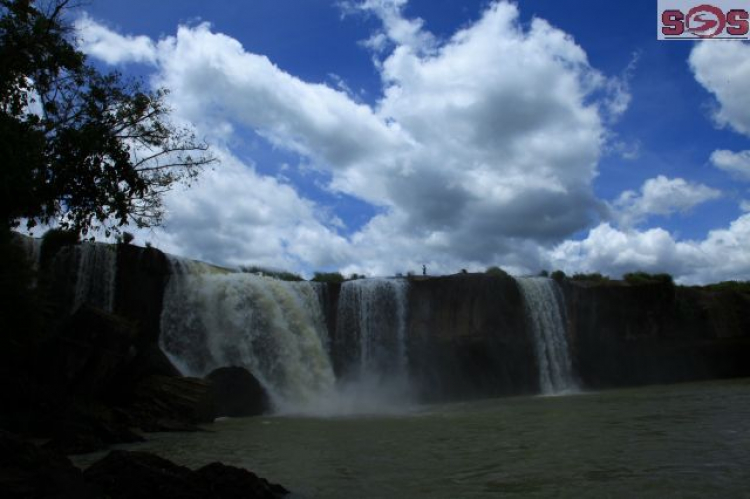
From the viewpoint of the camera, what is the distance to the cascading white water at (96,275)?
81.7 ft

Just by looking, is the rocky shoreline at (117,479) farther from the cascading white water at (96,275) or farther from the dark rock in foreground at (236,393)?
the cascading white water at (96,275)

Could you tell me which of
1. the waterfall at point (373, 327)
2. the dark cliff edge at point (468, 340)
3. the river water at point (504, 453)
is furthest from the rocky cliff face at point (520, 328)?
the river water at point (504, 453)

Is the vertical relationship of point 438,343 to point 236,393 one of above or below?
above

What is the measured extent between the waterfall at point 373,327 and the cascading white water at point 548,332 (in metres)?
7.35

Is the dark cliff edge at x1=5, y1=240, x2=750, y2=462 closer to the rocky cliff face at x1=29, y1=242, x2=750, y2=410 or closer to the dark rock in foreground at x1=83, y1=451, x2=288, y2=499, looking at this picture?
the rocky cliff face at x1=29, y1=242, x2=750, y2=410

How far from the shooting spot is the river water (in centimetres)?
761

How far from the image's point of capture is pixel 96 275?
2528cm

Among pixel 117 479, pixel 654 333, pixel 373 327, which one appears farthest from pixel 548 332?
pixel 117 479

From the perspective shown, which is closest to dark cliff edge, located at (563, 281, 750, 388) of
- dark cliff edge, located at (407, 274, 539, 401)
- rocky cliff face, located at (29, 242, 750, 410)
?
rocky cliff face, located at (29, 242, 750, 410)

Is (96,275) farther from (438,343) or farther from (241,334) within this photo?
(438,343)

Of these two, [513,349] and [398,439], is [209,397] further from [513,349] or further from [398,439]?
[513,349]

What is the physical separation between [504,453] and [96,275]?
2039 cm

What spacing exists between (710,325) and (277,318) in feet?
87.6

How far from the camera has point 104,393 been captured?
18.1 m
